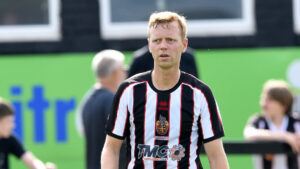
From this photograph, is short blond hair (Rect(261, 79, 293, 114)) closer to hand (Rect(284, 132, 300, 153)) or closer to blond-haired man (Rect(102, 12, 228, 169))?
hand (Rect(284, 132, 300, 153))

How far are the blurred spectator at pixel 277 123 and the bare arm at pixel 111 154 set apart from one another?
9.13ft

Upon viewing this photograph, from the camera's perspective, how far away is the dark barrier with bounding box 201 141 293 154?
272 inches

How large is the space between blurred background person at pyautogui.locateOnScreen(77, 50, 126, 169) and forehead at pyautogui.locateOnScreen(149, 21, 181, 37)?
1.98 meters

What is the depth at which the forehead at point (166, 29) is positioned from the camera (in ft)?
13.3

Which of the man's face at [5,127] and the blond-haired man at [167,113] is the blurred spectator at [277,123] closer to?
the man's face at [5,127]

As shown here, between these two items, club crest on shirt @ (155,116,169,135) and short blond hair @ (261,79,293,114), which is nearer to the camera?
club crest on shirt @ (155,116,169,135)

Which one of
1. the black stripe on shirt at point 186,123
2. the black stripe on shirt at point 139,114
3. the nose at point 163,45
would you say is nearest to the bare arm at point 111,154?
the black stripe on shirt at point 139,114

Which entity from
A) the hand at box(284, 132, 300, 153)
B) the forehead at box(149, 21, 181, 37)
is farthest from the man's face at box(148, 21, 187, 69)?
the hand at box(284, 132, 300, 153)

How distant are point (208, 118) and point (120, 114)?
1.51 ft

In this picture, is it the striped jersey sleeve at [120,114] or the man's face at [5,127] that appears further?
the man's face at [5,127]

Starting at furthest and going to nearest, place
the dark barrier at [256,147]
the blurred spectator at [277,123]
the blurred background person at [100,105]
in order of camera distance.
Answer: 1. the dark barrier at [256,147]
2. the blurred spectator at [277,123]
3. the blurred background person at [100,105]

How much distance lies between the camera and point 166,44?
4043 millimetres

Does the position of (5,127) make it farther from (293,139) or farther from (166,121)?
(166,121)

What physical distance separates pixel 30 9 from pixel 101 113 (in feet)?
11.2
